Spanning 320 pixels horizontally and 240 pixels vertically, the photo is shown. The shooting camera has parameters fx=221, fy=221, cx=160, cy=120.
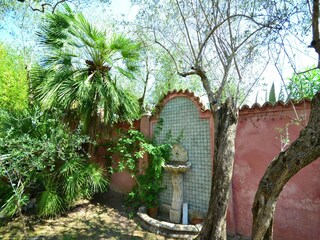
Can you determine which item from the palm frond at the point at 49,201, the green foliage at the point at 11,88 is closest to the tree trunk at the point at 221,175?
the palm frond at the point at 49,201

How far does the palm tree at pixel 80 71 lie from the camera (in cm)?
524

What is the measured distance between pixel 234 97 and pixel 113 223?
13.1ft

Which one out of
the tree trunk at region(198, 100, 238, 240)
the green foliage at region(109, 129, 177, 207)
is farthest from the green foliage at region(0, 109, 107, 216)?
the tree trunk at region(198, 100, 238, 240)

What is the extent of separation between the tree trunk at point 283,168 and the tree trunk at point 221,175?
682mm

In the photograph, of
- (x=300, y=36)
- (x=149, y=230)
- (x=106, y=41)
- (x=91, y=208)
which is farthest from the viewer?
(x=91, y=208)

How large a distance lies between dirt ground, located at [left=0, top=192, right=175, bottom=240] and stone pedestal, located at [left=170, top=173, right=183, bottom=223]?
74 centimetres

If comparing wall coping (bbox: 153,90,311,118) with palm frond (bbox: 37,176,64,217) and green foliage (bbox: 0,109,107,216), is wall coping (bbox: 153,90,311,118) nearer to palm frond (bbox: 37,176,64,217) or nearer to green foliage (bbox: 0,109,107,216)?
green foliage (bbox: 0,109,107,216)

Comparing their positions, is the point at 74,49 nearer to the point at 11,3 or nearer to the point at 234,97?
the point at 11,3

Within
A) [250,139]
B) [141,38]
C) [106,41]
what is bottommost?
[250,139]

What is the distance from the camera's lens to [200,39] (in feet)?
15.7

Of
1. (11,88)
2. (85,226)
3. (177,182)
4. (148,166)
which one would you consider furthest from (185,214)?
(11,88)

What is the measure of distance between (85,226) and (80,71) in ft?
12.4

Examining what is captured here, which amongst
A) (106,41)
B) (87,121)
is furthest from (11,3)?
(87,121)

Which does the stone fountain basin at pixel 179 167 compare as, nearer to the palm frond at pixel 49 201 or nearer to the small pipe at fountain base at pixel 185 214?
the small pipe at fountain base at pixel 185 214
